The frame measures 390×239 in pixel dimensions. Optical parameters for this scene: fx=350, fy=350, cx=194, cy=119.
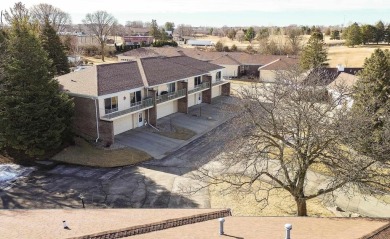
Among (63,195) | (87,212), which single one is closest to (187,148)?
(63,195)

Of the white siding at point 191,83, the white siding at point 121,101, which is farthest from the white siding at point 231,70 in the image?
the white siding at point 121,101

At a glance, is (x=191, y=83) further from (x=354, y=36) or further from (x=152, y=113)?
(x=354, y=36)

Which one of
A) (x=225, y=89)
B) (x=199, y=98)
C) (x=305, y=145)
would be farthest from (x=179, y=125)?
(x=305, y=145)

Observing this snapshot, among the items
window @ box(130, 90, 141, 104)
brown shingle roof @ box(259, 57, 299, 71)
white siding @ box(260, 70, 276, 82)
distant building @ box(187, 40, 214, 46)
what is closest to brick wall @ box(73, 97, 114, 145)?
window @ box(130, 90, 141, 104)

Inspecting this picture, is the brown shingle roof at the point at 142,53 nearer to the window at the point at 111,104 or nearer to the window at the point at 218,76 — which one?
the window at the point at 218,76

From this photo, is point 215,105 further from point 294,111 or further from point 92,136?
point 294,111
